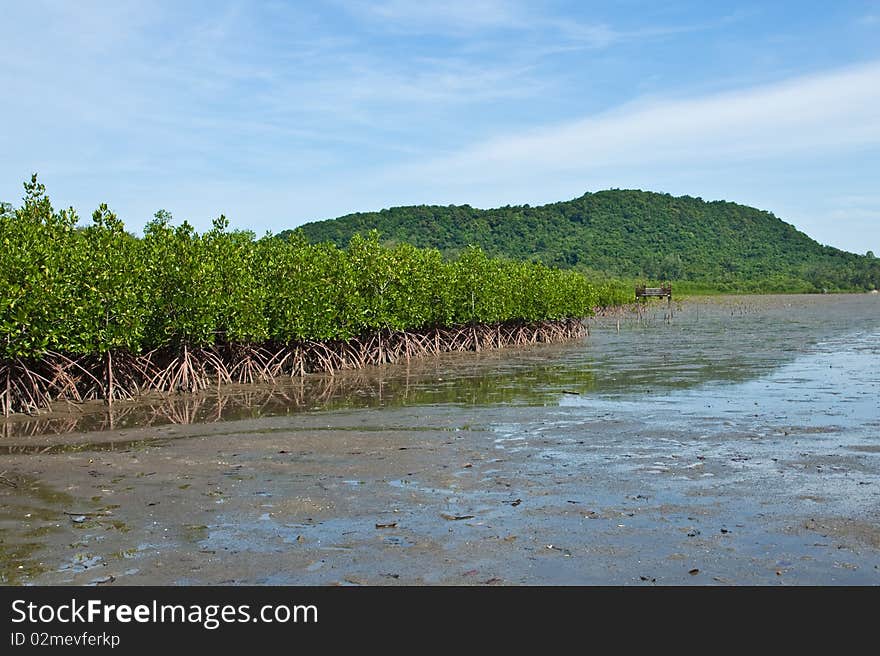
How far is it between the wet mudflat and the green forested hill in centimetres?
9960

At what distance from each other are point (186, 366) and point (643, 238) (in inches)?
5463

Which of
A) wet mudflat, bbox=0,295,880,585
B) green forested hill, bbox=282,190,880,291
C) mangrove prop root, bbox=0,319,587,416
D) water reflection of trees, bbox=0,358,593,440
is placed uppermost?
green forested hill, bbox=282,190,880,291

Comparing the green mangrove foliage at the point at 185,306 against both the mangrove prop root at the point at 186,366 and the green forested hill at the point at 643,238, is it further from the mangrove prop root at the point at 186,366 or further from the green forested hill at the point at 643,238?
the green forested hill at the point at 643,238

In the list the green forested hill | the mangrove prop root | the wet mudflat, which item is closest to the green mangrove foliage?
the mangrove prop root

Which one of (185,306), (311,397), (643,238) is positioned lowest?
(311,397)

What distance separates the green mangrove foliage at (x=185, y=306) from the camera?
15.7 metres

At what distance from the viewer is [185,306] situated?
19.0 meters

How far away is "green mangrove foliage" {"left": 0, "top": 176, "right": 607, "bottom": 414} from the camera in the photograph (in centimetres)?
1573

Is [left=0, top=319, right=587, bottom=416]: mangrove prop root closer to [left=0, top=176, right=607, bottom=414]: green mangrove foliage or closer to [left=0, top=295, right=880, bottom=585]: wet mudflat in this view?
[left=0, top=176, right=607, bottom=414]: green mangrove foliage

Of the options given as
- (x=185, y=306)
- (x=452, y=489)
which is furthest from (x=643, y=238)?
(x=452, y=489)

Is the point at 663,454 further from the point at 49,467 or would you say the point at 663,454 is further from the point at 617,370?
the point at 617,370

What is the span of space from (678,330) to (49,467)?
39497 mm

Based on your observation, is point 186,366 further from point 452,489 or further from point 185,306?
point 452,489
